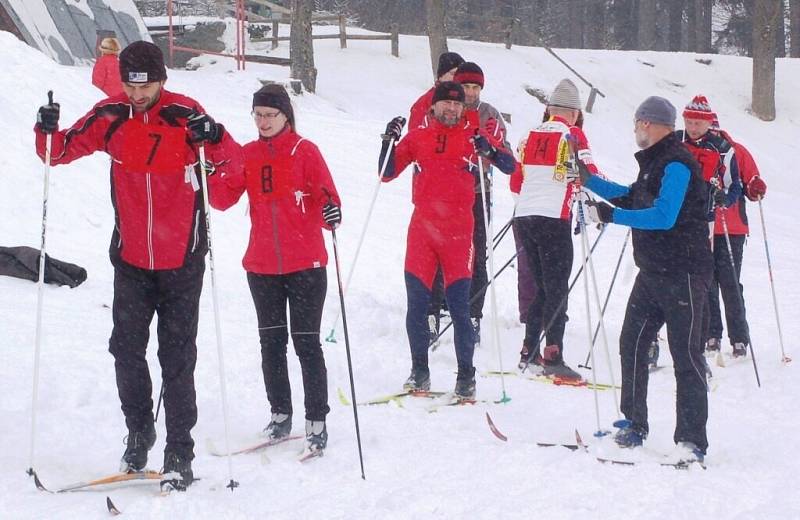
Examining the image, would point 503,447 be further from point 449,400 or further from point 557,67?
point 557,67

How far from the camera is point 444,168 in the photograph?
630 cm

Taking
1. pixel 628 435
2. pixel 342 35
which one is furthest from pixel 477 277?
pixel 342 35

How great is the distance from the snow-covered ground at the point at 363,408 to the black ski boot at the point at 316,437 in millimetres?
84

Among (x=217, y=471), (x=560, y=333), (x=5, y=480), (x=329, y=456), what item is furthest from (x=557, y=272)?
(x=5, y=480)

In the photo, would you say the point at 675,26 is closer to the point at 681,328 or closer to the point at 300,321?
the point at 681,328

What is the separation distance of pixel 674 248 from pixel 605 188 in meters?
0.55

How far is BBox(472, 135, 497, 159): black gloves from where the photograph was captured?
612 centimetres

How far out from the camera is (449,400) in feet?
20.1

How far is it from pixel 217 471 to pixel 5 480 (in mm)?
971

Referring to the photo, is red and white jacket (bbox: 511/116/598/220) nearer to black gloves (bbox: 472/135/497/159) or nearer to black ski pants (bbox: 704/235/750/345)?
black gloves (bbox: 472/135/497/159)

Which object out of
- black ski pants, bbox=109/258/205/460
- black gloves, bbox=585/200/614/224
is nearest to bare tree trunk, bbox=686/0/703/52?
black gloves, bbox=585/200/614/224

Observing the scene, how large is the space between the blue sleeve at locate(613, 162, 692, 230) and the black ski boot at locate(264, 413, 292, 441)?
213cm

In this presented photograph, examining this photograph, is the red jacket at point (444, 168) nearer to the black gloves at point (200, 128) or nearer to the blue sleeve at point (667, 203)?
the blue sleeve at point (667, 203)

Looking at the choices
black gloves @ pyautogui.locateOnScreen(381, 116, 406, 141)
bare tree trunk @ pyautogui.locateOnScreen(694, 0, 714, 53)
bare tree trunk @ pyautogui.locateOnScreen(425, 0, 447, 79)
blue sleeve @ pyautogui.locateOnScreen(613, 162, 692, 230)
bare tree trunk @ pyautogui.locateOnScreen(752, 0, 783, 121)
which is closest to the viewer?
blue sleeve @ pyautogui.locateOnScreen(613, 162, 692, 230)
